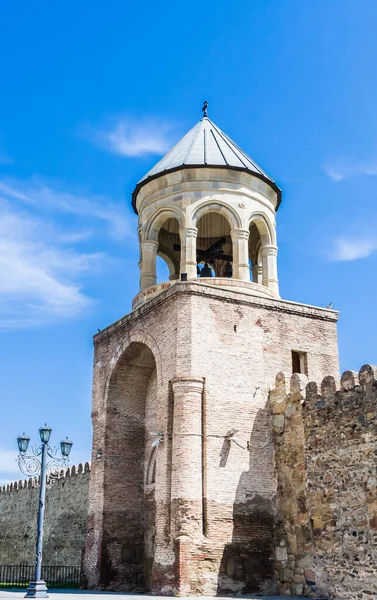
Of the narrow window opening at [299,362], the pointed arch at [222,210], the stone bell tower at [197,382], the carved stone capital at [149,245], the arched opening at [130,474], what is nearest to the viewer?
the stone bell tower at [197,382]

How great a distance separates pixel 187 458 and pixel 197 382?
168cm

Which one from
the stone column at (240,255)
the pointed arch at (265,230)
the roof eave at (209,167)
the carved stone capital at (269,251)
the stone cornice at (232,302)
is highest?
the roof eave at (209,167)

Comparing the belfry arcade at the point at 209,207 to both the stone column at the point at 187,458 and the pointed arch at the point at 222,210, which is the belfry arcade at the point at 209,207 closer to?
the pointed arch at the point at 222,210

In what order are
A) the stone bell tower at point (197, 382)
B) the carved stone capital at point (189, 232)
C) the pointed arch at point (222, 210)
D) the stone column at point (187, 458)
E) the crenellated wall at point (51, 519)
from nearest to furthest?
the stone column at point (187, 458)
the stone bell tower at point (197, 382)
the carved stone capital at point (189, 232)
the pointed arch at point (222, 210)
the crenellated wall at point (51, 519)

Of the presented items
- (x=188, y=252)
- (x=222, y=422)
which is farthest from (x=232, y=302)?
(x=222, y=422)

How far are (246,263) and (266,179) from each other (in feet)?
8.84

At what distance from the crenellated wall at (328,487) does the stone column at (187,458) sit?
1871 millimetres

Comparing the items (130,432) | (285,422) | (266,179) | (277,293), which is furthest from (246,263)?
(130,432)

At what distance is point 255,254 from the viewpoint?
21.1 meters

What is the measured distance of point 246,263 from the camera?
60.6 ft

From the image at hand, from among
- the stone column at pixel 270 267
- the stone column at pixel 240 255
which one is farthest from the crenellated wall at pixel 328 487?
the stone column at pixel 270 267

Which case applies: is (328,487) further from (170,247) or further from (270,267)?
(170,247)

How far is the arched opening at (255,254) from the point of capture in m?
20.4

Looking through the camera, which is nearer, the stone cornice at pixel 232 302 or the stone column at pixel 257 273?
the stone cornice at pixel 232 302
